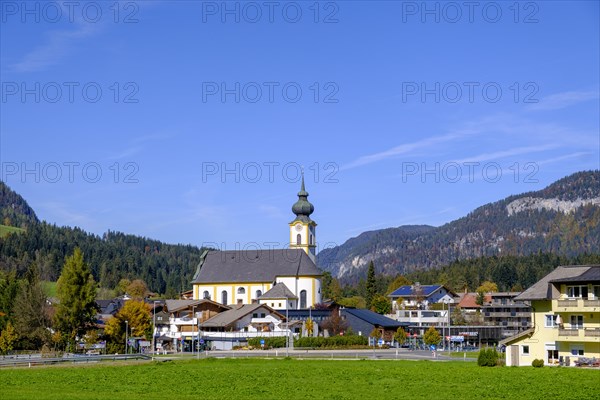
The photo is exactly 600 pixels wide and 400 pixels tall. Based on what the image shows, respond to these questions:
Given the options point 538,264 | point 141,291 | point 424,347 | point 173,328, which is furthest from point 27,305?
point 538,264

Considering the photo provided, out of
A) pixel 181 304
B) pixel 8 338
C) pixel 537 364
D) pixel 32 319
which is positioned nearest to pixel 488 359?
pixel 537 364

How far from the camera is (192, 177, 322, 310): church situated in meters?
115

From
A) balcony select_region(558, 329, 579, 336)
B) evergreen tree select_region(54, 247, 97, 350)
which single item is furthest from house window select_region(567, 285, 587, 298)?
evergreen tree select_region(54, 247, 97, 350)

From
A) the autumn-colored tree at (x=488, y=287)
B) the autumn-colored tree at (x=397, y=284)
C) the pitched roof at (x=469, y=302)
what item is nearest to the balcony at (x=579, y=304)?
the pitched roof at (x=469, y=302)

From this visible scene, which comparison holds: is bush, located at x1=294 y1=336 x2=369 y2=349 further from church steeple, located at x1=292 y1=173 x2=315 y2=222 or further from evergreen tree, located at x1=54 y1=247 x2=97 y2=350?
church steeple, located at x1=292 y1=173 x2=315 y2=222

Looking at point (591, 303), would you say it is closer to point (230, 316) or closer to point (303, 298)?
point (230, 316)

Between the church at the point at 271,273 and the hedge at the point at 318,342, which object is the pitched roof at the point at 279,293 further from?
the hedge at the point at 318,342

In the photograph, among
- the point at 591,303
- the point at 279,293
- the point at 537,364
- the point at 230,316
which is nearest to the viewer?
Result: the point at 537,364

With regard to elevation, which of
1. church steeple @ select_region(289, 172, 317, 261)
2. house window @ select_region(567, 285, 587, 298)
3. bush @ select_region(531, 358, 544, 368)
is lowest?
bush @ select_region(531, 358, 544, 368)

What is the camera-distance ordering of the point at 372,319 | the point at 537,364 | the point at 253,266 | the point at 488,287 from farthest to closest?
the point at 488,287 → the point at 253,266 → the point at 372,319 → the point at 537,364

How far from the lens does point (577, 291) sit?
56.2m

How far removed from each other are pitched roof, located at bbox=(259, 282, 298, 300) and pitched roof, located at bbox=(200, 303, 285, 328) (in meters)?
7.69

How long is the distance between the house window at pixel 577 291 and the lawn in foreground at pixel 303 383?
7.70 metres

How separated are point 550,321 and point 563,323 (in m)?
1.05
